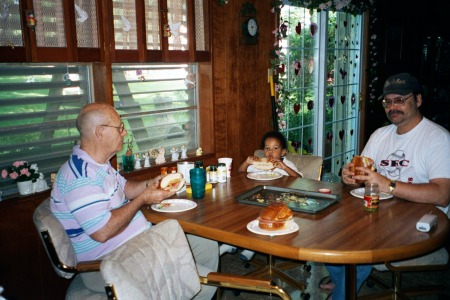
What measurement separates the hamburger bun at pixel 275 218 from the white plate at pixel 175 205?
0.51 metres

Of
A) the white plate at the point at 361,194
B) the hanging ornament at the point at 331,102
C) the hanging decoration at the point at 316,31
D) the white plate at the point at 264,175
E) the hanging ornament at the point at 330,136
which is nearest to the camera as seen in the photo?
the white plate at the point at 361,194

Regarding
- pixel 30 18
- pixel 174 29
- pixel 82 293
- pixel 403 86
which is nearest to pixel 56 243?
pixel 82 293

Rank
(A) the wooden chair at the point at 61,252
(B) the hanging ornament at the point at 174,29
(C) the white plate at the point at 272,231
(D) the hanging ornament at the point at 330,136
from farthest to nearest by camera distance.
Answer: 1. (D) the hanging ornament at the point at 330,136
2. (B) the hanging ornament at the point at 174,29
3. (A) the wooden chair at the point at 61,252
4. (C) the white plate at the point at 272,231

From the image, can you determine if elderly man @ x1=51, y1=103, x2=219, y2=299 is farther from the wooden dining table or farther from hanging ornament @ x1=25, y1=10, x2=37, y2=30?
hanging ornament @ x1=25, y1=10, x2=37, y2=30

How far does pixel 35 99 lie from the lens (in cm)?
285

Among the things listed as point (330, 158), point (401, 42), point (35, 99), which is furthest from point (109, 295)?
point (401, 42)

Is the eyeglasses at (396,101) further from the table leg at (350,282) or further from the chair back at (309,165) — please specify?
the table leg at (350,282)

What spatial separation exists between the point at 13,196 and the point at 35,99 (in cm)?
69

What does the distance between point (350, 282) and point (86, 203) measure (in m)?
1.39

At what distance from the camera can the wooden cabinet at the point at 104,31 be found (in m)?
→ 2.51

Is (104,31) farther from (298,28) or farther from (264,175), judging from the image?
(298,28)

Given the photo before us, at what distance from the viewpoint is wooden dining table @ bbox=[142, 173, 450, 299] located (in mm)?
1712

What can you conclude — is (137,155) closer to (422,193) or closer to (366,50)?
(422,193)

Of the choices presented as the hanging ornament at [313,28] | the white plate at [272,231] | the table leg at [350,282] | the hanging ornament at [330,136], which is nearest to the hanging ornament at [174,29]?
the white plate at [272,231]
